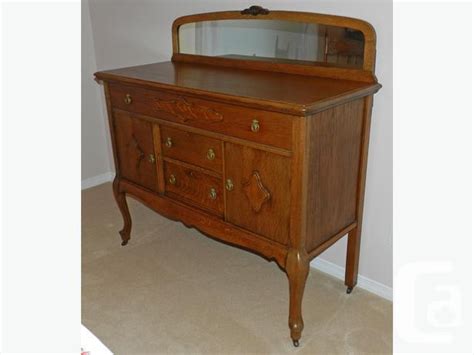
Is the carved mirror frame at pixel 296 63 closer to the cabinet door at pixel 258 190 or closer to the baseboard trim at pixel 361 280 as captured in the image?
the cabinet door at pixel 258 190

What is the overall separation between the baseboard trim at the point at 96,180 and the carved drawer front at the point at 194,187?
1.42 meters

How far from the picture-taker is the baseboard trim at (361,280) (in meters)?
1.99

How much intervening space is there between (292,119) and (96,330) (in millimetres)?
1169

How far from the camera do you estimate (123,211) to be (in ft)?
7.97

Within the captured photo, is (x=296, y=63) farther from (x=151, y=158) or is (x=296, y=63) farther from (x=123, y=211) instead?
(x=123, y=211)

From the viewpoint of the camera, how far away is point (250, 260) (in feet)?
7.61

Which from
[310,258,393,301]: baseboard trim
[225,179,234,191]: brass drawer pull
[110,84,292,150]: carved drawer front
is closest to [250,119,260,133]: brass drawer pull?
[110,84,292,150]: carved drawer front

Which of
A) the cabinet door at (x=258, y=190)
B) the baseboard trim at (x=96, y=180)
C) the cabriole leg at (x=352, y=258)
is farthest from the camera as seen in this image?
the baseboard trim at (x=96, y=180)

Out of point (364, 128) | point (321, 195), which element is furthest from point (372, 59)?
point (321, 195)

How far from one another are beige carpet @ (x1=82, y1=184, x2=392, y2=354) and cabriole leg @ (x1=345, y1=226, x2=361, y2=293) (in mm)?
62

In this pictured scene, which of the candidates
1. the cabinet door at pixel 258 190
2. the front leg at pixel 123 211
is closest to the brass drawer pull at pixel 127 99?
the front leg at pixel 123 211

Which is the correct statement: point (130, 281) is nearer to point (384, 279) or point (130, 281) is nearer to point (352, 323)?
point (352, 323)

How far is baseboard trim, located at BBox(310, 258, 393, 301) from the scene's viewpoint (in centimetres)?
199
